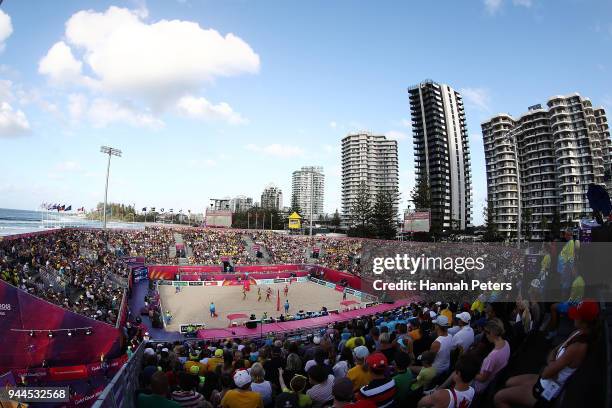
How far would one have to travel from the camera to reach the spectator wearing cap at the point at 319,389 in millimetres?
4172

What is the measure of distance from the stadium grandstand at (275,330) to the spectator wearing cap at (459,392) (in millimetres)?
13

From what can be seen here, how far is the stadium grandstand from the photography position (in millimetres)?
3645

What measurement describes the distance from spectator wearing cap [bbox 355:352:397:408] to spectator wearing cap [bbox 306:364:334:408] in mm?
704

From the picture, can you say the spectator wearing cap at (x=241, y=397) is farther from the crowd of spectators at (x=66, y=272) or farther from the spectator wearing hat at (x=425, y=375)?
→ the crowd of spectators at (x=66, y=272)

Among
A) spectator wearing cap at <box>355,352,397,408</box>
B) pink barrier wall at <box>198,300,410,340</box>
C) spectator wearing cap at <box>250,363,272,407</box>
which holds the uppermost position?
spectator wearing cap at <box>355,352,397,408</box>

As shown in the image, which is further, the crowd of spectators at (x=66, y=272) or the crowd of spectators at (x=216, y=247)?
the crowd of spectators at (x=216, y=247)

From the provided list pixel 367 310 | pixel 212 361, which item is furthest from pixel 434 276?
pixel 212 361

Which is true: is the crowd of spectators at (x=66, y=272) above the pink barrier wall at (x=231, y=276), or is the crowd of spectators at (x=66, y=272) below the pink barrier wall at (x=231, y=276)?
above

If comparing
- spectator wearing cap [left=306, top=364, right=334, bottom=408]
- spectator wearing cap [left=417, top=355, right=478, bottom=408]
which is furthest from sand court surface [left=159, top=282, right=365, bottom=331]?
spectator wearing cap [left=417, top=355, right=478, bottom=408]

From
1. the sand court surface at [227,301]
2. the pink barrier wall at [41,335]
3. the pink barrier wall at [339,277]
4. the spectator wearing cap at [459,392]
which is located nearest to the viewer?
the spectator wearing cap at [459,392]

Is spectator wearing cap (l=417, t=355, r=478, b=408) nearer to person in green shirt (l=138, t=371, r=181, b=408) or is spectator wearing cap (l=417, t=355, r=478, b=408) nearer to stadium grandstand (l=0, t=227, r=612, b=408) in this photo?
stadium grandstand (l=0, t=227, r=612, b=408)

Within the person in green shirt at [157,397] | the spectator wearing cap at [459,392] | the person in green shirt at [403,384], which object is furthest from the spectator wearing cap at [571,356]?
the person in green shirt at [157,397]

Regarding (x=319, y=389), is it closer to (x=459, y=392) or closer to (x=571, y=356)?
(x=459, y=392)

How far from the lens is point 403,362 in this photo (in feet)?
14.9
